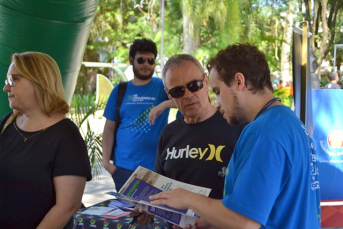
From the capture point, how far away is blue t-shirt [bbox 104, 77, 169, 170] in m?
3.85

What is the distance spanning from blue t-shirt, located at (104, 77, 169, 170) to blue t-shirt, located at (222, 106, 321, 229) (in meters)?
2.40

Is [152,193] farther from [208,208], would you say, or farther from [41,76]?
[41,76]

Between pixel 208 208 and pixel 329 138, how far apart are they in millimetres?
4146

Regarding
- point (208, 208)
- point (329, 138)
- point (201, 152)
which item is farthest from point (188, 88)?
point (329, 138)

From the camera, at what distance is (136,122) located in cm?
390

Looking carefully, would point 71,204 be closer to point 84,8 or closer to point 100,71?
point 84,8

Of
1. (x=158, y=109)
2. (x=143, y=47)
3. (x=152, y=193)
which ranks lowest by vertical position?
(x=152, y=193)

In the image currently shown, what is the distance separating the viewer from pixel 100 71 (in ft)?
95.5

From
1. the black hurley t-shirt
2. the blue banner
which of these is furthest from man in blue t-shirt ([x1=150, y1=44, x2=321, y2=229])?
the blue banner

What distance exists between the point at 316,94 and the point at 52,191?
3.98m

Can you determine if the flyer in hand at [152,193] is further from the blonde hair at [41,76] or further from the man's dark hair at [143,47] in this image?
the man's dark hair at [143,47]

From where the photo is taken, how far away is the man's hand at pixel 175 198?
5.28 feet

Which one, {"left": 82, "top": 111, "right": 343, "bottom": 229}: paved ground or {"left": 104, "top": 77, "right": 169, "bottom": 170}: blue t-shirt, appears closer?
{"left": 104, "top": 77, "right": 169, "bottom": 170}: blue t-shirt

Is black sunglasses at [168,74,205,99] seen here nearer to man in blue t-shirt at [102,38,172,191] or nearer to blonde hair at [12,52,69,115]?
blonde hair at [12,52,69,115]
